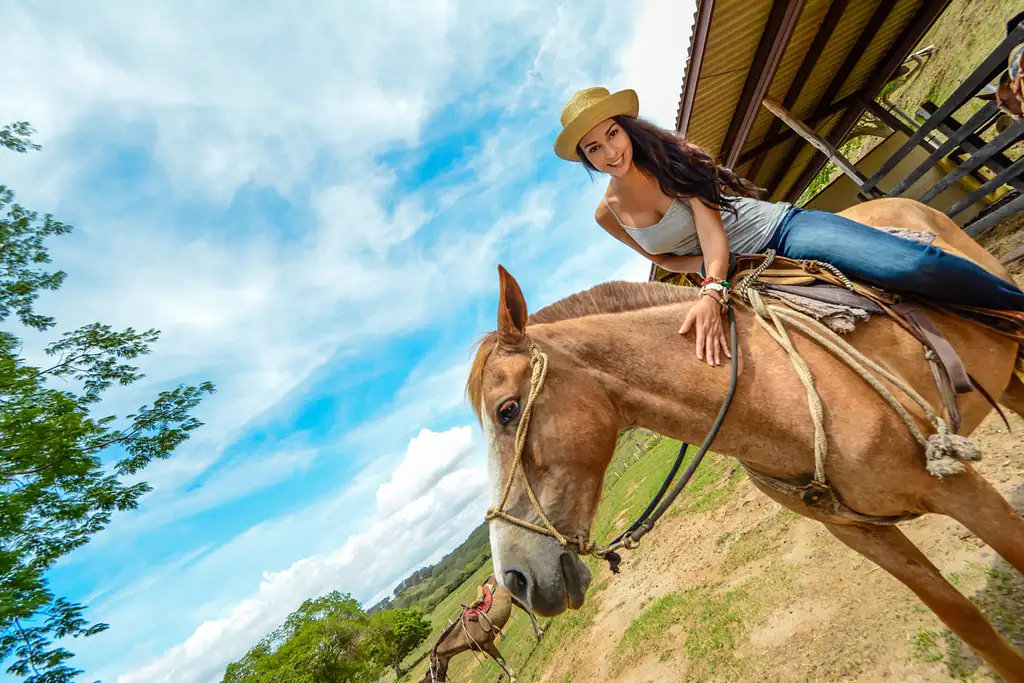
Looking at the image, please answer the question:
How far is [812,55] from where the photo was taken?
6.20 metres

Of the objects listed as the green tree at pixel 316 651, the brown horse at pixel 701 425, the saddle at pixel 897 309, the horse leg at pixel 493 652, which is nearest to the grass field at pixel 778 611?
the brown horse at pixel 701 425

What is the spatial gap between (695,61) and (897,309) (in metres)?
4.03

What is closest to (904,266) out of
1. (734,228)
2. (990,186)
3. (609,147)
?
(734,228)

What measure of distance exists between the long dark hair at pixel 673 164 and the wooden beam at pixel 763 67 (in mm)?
3537

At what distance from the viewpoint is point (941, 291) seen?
214cm

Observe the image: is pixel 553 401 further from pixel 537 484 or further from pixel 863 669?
pixel 863 669

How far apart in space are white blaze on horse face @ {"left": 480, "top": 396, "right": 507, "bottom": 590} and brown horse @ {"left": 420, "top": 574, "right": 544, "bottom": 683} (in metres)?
13.1

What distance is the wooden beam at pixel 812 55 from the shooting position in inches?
214

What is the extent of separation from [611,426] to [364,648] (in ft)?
118

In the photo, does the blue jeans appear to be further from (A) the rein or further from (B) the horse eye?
(B) the horse eye

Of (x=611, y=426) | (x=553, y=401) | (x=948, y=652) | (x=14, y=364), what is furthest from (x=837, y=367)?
(x=14, y=364)

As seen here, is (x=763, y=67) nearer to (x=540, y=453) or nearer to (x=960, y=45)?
(x=540, y=453)

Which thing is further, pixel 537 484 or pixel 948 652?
pixel 948 652

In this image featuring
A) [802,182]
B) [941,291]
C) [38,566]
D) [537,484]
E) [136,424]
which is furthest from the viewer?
[802,182]
